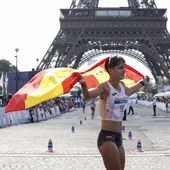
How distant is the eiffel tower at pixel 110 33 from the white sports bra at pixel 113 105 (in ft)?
213

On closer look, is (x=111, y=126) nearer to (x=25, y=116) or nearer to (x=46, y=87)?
(x=46, y=87)

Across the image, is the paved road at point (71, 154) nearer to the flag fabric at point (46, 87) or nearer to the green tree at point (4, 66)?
the flag fabric at point (46, 87)

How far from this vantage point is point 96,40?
75812mm

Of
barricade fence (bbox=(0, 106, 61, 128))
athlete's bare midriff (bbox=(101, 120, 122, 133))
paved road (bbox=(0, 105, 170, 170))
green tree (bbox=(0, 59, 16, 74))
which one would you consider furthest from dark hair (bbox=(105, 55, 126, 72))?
green tree (bbox=(0, 59, 16, 74))

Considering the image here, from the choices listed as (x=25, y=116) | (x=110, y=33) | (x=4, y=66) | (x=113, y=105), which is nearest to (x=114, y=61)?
(x=113, y=105)

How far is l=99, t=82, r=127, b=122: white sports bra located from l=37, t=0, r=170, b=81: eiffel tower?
65001 mm

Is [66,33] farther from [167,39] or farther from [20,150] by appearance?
[20,150]

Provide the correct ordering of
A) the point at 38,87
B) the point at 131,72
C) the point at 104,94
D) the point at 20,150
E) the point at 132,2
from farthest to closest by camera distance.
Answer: the point at 132,2 < the point at 20,150 < the point at 131,72 < the point at 38,87 < the point at 104,94

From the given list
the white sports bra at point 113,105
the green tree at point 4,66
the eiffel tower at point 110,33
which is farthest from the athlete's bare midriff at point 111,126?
the green tree at point 4,66

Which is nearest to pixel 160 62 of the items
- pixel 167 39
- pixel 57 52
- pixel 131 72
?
pixel 167 39

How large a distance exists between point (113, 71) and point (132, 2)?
75.4 metres

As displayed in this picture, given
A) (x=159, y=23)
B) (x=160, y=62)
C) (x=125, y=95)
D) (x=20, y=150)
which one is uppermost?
(x=159, y=23)

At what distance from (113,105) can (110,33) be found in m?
70.3

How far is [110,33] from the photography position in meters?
76.4
